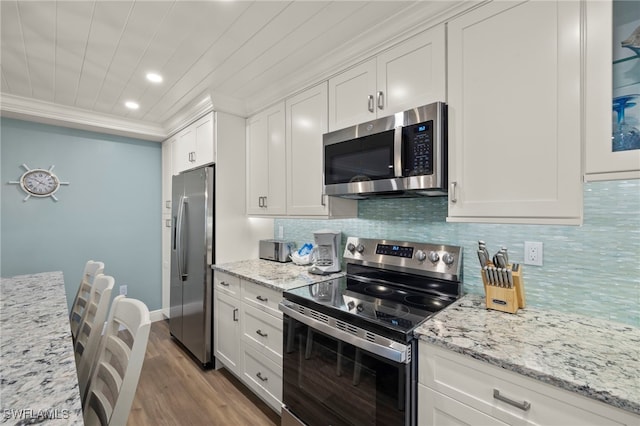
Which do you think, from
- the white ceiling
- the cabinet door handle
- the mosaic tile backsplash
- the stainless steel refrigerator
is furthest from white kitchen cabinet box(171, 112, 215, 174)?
the mosaic tile backsplash

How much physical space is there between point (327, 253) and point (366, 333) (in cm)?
94

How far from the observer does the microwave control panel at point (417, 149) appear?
1420mm

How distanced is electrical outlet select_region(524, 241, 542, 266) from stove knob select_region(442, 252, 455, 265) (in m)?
0.33

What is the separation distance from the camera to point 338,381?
1.40 meters

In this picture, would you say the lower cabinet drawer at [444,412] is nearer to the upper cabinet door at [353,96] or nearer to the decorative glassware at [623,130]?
the decorative glassware at [623,130]

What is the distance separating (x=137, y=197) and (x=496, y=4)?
383 cm

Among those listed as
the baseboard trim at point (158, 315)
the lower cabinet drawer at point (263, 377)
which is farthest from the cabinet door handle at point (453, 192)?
the baseboard trim at point (158, 315)

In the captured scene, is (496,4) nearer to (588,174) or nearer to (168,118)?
(588,174)

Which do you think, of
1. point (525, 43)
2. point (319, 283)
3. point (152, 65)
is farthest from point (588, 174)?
point (152, 65)

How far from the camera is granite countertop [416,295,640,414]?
80 centimetres

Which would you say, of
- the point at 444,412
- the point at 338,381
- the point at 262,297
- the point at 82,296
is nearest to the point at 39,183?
the point at 82,296

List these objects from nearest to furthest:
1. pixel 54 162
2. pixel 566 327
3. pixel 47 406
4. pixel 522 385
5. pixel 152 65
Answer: pixel 47 406 < pixel 522 385 < pixel 566 327 < pixel 152 65 < pixel 54 162

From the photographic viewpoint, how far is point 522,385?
3.00 ft

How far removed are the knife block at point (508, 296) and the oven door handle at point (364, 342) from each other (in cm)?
50
